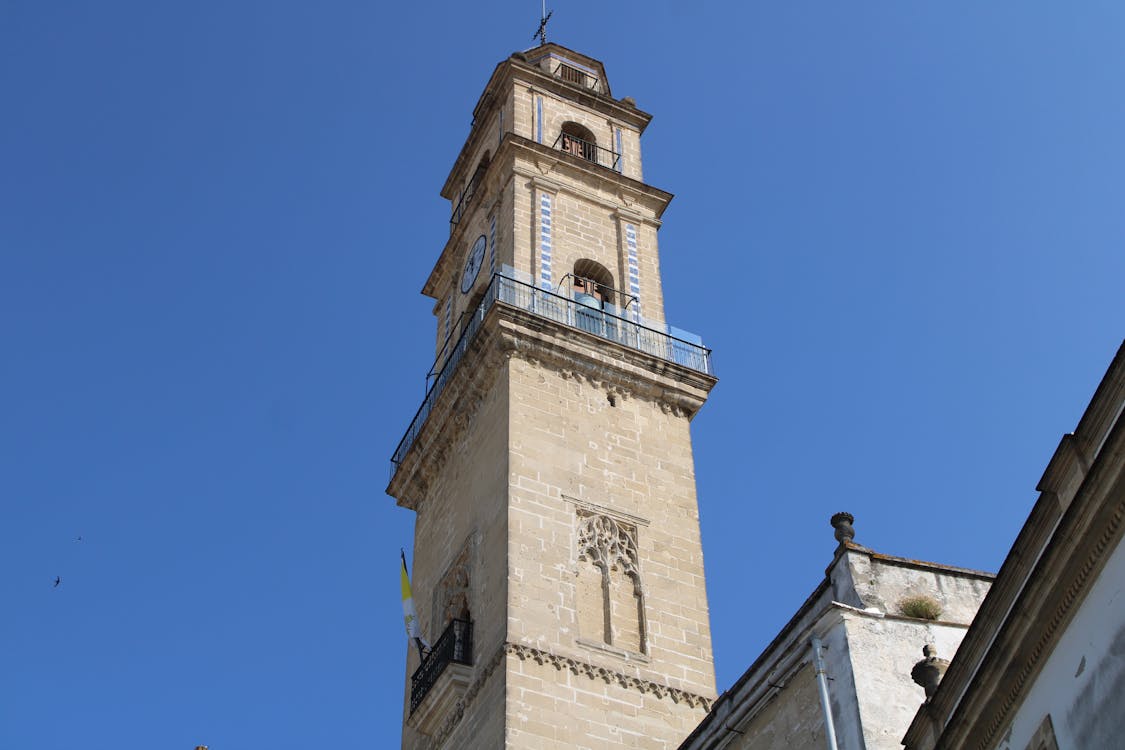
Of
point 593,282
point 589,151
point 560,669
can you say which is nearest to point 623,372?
point 593,282

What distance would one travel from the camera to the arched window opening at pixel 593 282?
96.1ft

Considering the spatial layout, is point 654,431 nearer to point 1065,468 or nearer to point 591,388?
point 591,388

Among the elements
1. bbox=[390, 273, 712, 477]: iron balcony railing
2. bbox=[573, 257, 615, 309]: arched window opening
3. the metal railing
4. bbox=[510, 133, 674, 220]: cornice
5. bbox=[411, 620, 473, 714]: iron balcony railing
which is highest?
the metal railing

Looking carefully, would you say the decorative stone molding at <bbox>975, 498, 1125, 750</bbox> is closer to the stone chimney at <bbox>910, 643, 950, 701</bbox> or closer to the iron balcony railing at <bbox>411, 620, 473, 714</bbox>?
the stone chimney at <bbox>910, 643, 950, 701</bbox>

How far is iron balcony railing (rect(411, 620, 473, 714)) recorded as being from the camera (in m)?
23.1

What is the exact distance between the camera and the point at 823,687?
14273 millimetres

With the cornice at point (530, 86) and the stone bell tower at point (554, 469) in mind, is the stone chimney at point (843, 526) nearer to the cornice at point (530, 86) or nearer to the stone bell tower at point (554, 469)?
the stone bell tower at point (554, 469)

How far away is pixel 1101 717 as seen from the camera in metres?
9.97

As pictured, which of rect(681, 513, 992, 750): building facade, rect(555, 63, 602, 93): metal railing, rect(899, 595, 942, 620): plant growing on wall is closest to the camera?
rect(681, 513, 992, 750): building facade

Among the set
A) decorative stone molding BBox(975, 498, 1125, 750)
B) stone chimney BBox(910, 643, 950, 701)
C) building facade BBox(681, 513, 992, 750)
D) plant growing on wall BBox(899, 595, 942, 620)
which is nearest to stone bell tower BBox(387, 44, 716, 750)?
building facade BBox(681, 513, 992, 750)

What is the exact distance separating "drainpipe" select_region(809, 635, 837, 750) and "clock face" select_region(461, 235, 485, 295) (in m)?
17.5

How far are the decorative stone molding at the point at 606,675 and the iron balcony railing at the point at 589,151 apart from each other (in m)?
13.9

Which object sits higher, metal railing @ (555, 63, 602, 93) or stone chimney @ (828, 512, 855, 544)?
metal railing @ (555, 63, 602, 93)

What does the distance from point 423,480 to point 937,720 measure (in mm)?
17051
